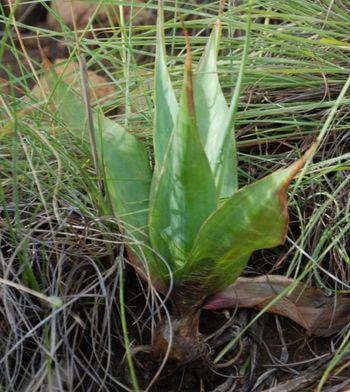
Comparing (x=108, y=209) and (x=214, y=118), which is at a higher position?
(x=214, y=118)

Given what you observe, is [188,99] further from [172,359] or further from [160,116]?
[172,359]

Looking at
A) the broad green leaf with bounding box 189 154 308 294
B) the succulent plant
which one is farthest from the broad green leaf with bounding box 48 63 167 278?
the broad green leaf with bounding box 189 154 308 294

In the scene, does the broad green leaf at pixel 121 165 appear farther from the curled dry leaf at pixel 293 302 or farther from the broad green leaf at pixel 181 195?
the curled dry leaf at pixel 293 302

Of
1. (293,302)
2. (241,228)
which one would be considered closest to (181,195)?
(241,228)

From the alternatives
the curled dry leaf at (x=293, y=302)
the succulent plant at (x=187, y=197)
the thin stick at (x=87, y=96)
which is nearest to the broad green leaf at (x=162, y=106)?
the succulent plant at (x=187, y=197)

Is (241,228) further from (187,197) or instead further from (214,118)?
(214,118)

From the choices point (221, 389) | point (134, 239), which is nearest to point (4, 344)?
point (134, 239)
